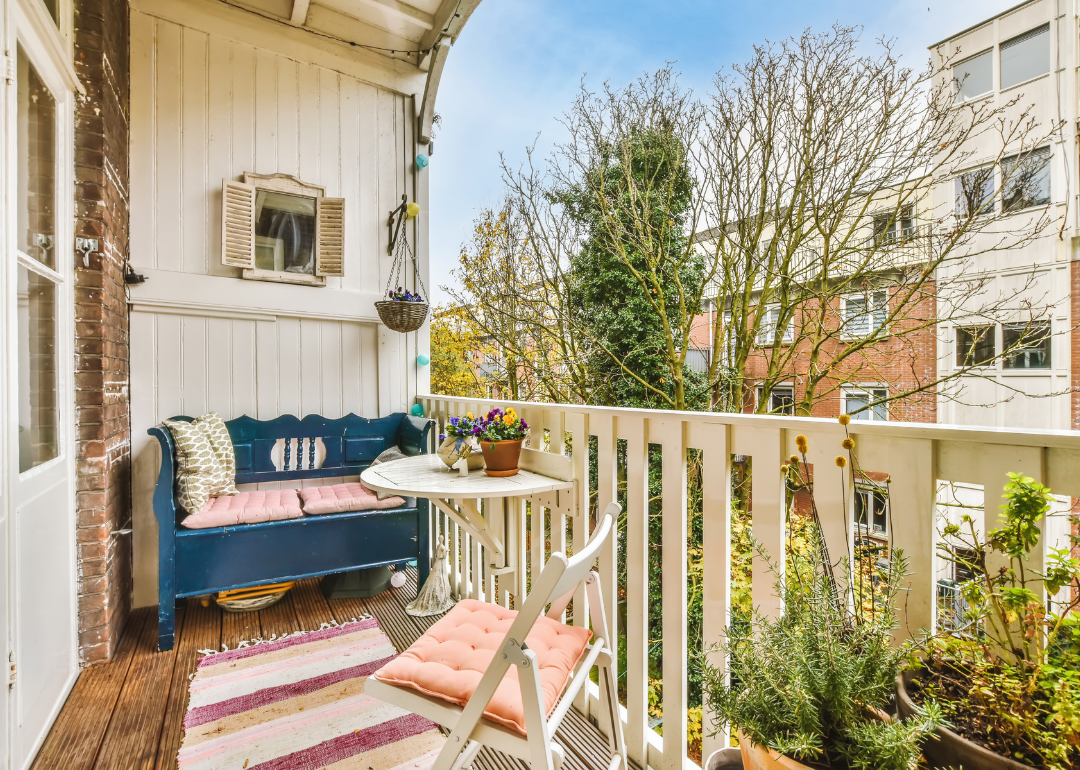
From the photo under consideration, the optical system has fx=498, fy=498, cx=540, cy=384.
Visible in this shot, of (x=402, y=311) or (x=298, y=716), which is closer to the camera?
(x=298, y=716)

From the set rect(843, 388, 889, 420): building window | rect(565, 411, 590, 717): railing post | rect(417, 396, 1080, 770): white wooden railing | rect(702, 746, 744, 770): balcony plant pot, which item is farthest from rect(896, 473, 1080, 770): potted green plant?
rect(843, 388, 889, 420): building window

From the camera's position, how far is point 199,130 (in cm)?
289

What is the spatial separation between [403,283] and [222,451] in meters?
1.53

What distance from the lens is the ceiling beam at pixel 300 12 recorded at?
2.94 m

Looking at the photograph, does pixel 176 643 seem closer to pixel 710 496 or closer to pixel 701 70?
pixel 710 496

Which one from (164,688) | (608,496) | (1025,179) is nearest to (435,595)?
(164,688)

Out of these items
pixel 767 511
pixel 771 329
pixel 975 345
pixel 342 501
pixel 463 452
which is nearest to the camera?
pixel 767 511

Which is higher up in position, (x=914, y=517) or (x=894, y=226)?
(x=894, y=226)

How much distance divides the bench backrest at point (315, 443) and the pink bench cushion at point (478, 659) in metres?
1.58

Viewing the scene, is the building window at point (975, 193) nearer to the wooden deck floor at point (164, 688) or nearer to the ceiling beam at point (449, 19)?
the ceiling beam at point (449, 19)

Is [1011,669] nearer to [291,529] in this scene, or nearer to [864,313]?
[291,529]

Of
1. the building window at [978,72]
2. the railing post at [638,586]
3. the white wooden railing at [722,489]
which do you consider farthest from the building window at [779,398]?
the railing post at [638,586]

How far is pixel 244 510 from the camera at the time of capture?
2.37m

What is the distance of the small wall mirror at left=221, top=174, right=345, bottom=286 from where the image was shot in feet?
9.58
